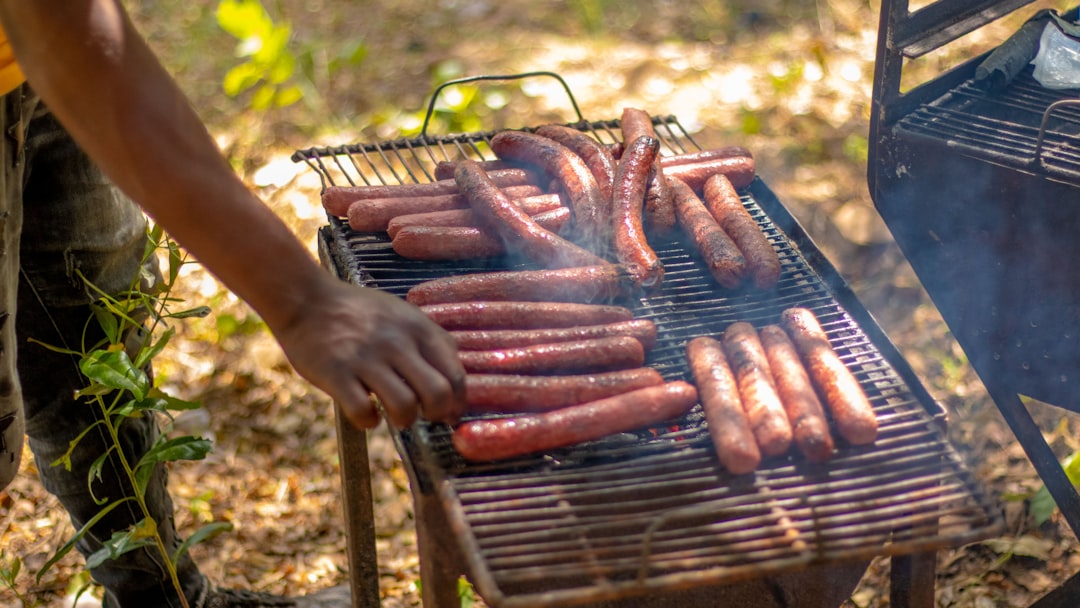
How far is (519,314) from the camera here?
300cm

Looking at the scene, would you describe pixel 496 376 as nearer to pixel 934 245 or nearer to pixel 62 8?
pixel 62 8

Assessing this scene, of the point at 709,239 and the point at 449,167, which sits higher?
the point at 449,167

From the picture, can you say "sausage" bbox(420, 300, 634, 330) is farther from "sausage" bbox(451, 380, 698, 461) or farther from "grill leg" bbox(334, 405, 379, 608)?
"grill leg" bbox(334, 405, 379, 608)

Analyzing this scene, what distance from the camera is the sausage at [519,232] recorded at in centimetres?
330

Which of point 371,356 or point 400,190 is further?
point 400,190

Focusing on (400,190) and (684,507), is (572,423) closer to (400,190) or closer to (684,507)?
(684,507)

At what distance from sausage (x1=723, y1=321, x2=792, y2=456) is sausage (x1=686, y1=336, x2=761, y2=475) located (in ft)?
0.07

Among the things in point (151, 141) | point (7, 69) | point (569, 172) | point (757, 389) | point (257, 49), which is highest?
point (257, 49)

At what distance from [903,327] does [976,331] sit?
255 centimetres

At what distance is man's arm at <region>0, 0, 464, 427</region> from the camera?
2.13 m

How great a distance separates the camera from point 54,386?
353cm

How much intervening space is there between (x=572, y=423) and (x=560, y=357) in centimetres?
29

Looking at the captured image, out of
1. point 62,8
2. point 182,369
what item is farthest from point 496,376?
point 182,369

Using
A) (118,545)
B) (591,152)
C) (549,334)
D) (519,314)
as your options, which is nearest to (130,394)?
(118,545)
